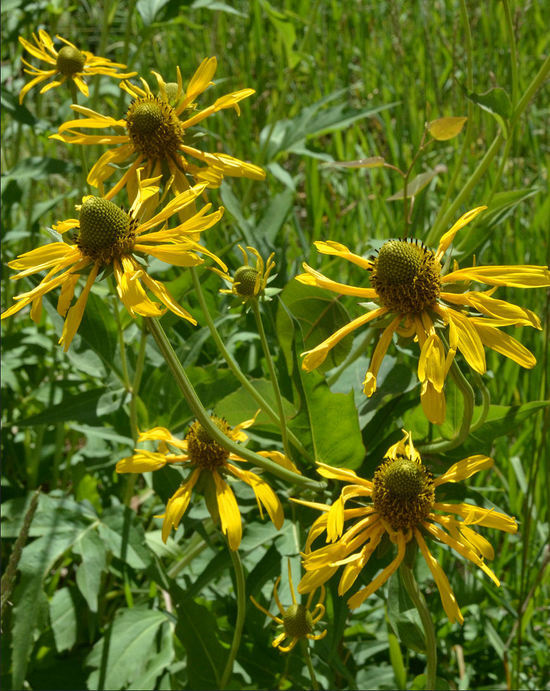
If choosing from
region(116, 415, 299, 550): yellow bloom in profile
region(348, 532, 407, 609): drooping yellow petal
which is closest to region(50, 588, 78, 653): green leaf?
region(116, 415, 299, 550): yellow bloom in profile

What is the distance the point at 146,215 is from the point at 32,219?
97cm

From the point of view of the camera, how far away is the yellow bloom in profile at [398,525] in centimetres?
91

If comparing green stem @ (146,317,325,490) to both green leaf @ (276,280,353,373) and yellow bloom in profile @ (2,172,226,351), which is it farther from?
green leaf @ (276,280,353,373)

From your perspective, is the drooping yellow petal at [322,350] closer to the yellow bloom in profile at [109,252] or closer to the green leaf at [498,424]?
the yellow bloom in profile at [109,252]

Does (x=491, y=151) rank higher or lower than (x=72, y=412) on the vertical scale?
higher

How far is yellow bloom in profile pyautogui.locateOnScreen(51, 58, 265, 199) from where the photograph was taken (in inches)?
44.1

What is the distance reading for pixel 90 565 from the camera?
4.20 ft

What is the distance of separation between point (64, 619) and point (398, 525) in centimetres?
78

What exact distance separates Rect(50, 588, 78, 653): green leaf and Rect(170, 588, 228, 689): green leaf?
0.98ft

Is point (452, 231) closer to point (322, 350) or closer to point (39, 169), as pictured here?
point (322, 350)

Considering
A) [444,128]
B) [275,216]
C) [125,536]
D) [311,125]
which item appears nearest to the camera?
[444,128]

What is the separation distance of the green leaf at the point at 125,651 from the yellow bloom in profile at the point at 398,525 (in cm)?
53

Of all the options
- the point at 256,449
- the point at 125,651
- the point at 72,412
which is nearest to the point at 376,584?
the point at 256,449

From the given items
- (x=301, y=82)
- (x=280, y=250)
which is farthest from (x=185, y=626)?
(x=301, y=82)
